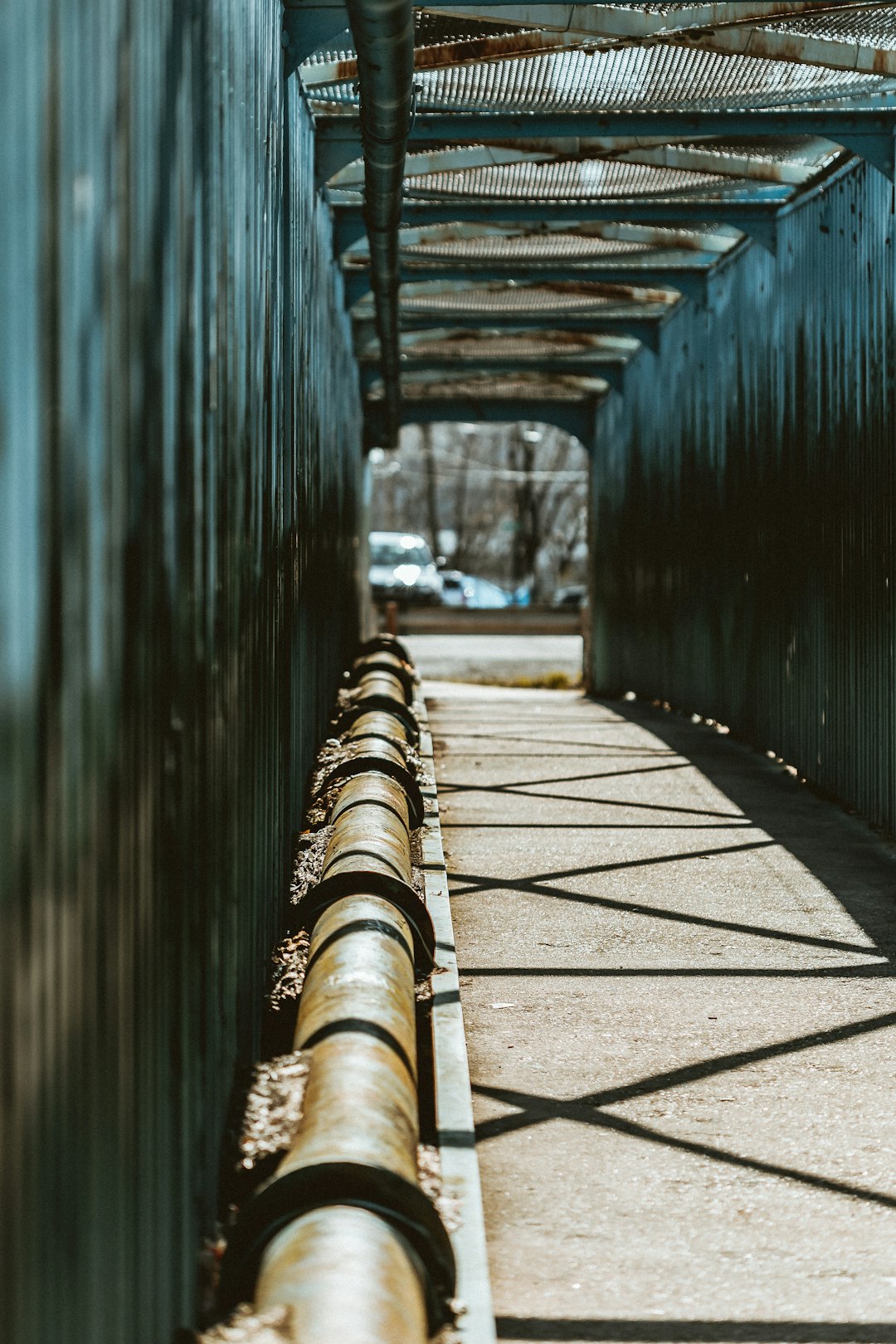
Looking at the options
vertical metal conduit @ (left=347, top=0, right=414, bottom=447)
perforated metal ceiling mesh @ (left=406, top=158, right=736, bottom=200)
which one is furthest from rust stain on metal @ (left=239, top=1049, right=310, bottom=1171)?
perforated metal ceiling mesh @ (left=406, top=158, right=736, bottom=200)

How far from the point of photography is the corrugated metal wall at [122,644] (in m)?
2.15

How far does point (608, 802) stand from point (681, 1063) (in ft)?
18.5

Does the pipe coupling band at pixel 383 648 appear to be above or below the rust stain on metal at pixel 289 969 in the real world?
above

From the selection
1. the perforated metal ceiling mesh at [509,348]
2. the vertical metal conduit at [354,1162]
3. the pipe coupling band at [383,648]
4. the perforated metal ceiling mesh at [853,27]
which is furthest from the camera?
the perforated metal ceiling mesh at [509,348]

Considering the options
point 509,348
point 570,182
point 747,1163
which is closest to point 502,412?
point 509,348

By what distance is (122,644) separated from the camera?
280 centimetres

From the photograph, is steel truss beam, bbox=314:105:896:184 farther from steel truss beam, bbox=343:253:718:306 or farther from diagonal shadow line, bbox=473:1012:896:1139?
diagonal shadow line, bbox=473:1012:896:1139

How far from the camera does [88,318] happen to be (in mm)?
2480

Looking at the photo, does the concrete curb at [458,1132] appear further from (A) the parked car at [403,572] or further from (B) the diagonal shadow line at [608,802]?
(A) the parked car at [403,572]

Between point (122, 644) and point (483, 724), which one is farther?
point (483, 724)

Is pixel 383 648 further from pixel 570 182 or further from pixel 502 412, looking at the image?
pixel 502 412

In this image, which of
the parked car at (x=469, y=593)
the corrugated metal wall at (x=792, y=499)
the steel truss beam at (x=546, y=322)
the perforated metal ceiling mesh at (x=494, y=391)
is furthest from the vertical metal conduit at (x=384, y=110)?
the parked car at (x=469, y=593)

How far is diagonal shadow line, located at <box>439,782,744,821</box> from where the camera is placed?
11031 mm

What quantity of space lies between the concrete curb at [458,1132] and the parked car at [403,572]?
3915cm
